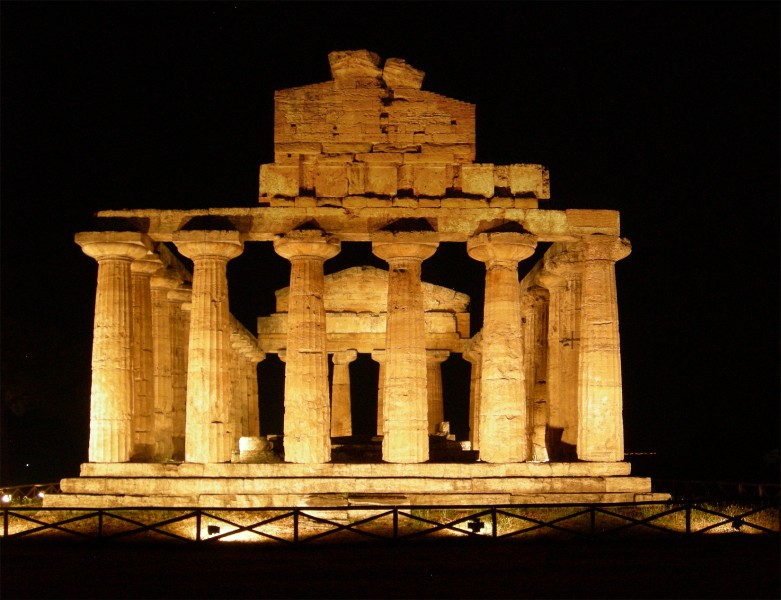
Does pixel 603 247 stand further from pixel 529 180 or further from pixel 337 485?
pixel 337 485

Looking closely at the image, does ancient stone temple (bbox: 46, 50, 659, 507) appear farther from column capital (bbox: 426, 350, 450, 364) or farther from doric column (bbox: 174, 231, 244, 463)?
column capital (bbox: 426, 350, 450, 364)

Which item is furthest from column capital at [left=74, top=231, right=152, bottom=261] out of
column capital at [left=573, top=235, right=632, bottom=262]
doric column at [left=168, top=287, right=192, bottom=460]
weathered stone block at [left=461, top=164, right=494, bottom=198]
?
column capital at [left=573, top=235, right=632, bottom=262]

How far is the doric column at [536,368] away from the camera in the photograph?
112 feet

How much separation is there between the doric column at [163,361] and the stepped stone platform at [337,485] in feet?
21.2

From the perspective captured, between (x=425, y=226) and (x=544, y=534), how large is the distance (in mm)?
9944

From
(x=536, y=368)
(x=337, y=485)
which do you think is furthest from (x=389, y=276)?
(x=536, y=368)

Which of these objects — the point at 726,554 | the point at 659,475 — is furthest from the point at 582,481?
the point at 659,475

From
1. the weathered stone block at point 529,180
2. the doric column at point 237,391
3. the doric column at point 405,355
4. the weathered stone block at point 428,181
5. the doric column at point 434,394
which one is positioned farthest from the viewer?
the doric column at point 434,394

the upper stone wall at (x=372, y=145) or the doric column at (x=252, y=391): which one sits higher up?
the upper stone wall at (x=372, y=145)

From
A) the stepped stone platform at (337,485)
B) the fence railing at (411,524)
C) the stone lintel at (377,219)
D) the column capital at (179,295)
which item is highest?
the stone lintel at (377,219)

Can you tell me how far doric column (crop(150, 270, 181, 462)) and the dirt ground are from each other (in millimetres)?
12159

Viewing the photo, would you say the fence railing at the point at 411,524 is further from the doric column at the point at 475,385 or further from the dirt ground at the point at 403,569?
the doric column at the point at 475,385

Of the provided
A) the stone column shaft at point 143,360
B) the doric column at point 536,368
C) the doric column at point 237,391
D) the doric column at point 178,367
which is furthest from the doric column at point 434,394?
the stone column shaft at point 143,360

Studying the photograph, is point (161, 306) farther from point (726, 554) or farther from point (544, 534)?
point (726, 554)
